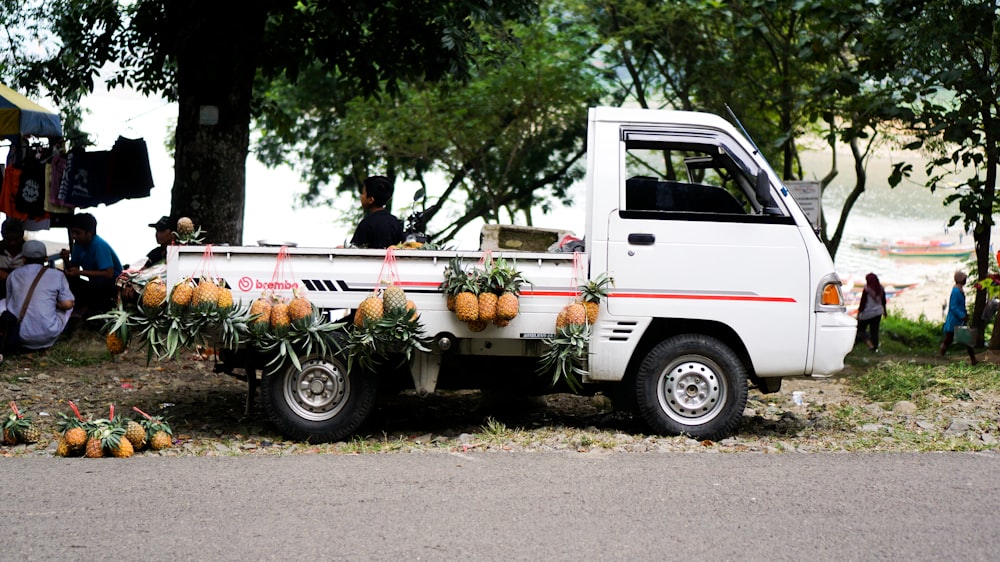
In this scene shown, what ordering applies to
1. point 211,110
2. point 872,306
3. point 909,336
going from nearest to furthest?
point 211,110 → point 872,306 → point 909,336

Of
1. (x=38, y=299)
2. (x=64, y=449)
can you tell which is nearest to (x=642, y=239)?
(x=64, y=449)

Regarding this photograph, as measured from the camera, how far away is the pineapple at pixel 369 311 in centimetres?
753

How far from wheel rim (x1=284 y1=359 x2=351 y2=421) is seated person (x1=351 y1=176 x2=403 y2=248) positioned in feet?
3.68

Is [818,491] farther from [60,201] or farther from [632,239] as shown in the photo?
[60,201]

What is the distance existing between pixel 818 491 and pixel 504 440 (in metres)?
2.38

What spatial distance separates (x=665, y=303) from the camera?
26.0 ft

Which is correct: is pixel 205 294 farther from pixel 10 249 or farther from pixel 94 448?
pixel 10 249

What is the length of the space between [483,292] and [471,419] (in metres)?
1.98

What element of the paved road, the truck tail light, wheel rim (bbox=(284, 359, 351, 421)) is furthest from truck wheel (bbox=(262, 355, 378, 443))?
the truck tail light

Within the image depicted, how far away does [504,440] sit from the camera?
788cm

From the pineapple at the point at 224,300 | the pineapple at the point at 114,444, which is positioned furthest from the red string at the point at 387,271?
the pineapple at the point at 114,444

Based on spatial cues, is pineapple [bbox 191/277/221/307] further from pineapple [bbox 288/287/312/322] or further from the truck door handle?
the truck door handle

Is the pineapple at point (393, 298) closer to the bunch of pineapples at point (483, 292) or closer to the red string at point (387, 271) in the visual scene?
the red string at point (387, 271)

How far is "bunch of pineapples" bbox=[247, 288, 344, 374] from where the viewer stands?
24.7 ft
